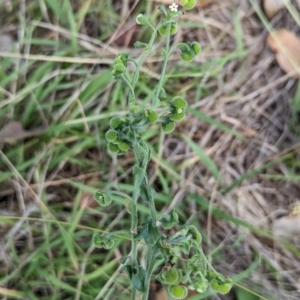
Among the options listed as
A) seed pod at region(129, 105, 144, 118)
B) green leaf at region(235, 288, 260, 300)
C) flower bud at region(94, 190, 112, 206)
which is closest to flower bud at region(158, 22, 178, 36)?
seed pod at region(129, 105, 144, 118)

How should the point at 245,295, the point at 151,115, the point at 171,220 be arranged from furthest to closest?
the point at 245,295
the point at 171,220
the point at 151,115

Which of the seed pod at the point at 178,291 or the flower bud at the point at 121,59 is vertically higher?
the flower bud at the point at 121,59

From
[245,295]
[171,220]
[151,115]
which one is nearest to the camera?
[151,115]

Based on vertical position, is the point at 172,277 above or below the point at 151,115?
below

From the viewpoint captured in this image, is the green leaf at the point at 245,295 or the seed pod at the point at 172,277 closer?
the seed pod at the point at 172,277

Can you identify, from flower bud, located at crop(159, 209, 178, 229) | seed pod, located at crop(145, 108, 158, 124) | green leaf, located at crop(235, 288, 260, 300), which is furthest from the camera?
green leaf, located at crop(235, 288, 260, 300)

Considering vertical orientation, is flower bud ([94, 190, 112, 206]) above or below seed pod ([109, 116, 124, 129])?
below

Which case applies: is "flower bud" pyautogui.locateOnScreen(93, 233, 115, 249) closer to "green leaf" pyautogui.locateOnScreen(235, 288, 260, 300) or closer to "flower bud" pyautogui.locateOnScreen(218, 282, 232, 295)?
"flower bud" pyautogui.locateOnScreen(218, 282, 232, 295)

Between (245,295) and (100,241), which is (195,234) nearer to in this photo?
(100,241)

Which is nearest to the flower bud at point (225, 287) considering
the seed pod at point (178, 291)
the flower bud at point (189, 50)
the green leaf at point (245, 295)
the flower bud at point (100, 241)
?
the seed pod at point (178, 291)

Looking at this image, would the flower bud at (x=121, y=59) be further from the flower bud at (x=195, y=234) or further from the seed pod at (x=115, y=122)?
the flower bud at (x=195, y=234)

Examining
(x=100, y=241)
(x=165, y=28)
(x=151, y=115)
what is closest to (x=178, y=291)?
(x=100, y=241)

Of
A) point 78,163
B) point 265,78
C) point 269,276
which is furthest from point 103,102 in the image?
point 269,276
